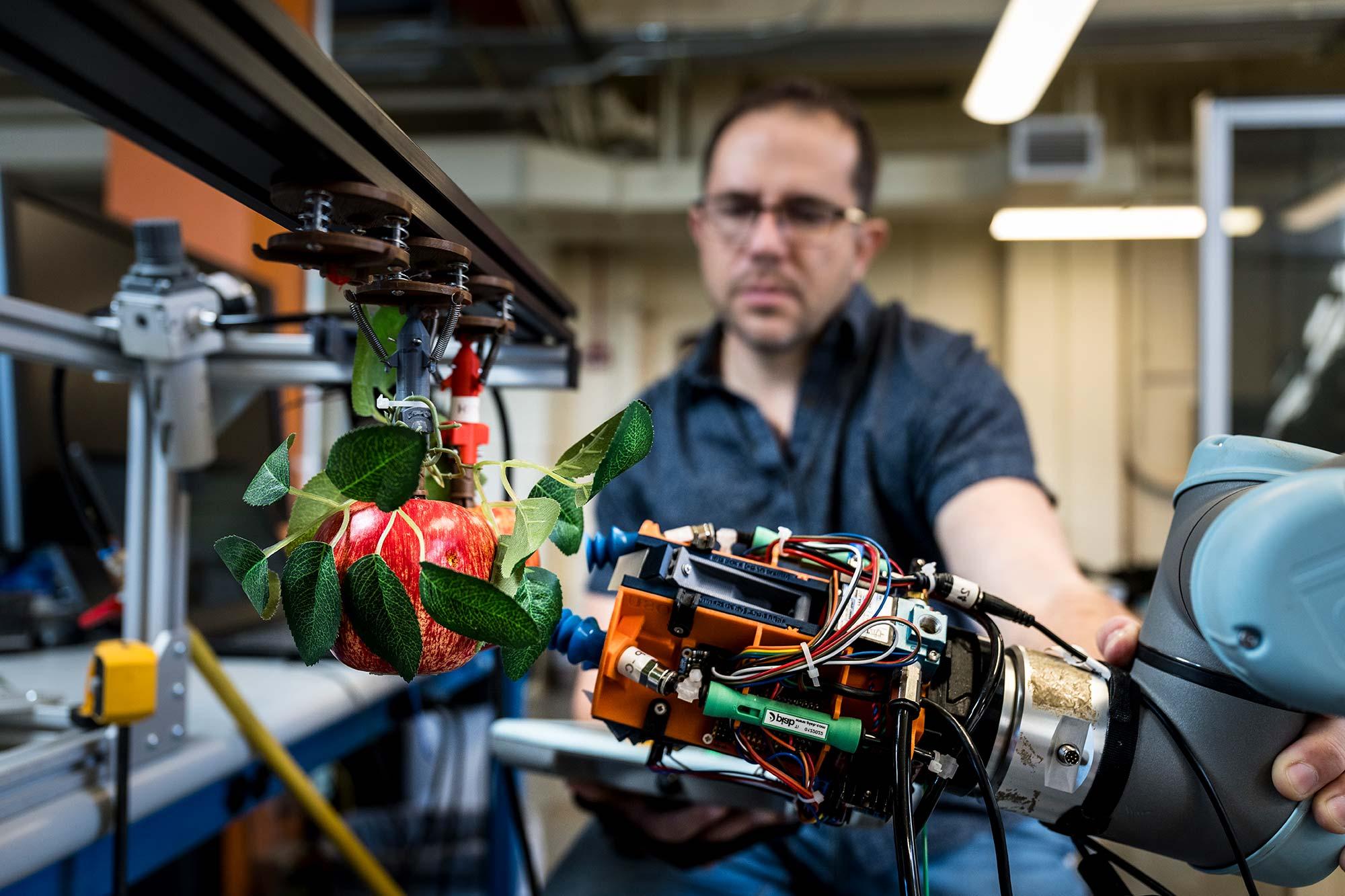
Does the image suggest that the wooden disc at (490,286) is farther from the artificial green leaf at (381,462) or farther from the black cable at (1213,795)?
the black cable at (1213,795)

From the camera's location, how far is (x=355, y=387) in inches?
16.6

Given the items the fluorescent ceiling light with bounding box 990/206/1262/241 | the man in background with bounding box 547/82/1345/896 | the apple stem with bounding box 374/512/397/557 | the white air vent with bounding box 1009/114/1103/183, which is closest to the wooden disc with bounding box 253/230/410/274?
the apple stem with bounding box 374/512/397/557

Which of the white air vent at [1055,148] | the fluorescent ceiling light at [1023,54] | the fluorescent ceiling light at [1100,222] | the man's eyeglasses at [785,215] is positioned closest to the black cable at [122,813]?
the man's eyeglasses at [785,215]

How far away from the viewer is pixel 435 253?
0.38 meters

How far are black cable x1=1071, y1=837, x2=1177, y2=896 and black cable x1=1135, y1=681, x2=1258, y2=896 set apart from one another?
0.15 feet

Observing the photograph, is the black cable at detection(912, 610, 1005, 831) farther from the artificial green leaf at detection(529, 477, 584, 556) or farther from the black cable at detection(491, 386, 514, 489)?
the black cable at detection(491, 386, 514, 489)

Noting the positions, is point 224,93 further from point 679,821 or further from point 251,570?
point 679,821

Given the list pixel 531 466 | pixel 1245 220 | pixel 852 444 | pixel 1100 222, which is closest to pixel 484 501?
pixel 531 466

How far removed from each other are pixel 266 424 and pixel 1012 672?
1.28 meters

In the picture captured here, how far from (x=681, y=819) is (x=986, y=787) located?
1.51 feet

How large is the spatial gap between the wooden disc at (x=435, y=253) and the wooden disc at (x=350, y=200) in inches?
0.8

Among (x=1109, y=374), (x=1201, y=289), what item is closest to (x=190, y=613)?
(x=1201, y=289)

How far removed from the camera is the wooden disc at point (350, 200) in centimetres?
33

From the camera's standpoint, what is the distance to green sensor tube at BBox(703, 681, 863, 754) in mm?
394
